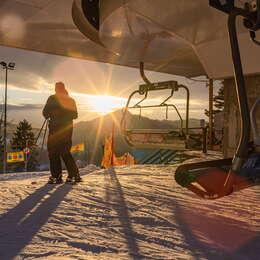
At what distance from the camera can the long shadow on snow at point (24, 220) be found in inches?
108

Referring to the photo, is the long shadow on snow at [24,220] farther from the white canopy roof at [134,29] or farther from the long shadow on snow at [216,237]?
the white canopy roof at [134,29]

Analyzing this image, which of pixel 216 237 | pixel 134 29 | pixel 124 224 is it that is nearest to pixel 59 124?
pixel 134 29

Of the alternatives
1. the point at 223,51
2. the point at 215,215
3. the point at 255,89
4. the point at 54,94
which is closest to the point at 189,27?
the point at 223,51

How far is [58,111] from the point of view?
592 centimetres

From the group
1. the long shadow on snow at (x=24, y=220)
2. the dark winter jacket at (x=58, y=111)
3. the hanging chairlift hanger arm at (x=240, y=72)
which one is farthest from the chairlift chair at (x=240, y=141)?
the dark winter jacket at (x=58, y=111)

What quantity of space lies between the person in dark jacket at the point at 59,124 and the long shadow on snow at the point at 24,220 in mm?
1060

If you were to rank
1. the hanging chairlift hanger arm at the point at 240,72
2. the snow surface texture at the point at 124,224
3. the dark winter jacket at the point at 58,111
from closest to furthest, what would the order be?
the hanging chairlift hanger arm at the point at 240,72, the snow surface texture at the point at 124,224, the dark winter jacket at the point at 58,111

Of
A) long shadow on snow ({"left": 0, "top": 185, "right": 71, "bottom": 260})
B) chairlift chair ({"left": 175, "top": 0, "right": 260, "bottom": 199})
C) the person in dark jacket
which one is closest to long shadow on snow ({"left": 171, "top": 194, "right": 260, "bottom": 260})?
chairlift chair ({"left": 175, "top": 0, "right": 260, "bottom": 199})

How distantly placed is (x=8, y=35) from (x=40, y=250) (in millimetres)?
6632

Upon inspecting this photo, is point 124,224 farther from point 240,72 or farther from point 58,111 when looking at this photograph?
point 58,111

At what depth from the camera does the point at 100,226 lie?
10.9 feet

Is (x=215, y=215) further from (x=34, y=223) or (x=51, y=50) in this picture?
(x=51, y=50)

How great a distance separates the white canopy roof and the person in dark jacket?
135cm

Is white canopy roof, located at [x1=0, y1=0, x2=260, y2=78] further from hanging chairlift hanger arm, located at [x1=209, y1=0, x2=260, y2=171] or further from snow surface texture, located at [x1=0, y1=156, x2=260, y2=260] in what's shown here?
hanging chairlift hanger arm, located at [x1=209, y1=0, x2=260, y2=171]
